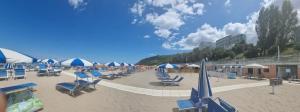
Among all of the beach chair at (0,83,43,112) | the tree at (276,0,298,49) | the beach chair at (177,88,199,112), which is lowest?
the beach chair at (177,88,199,112)

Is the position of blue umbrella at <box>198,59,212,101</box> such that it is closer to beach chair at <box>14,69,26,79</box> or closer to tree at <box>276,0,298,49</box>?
beach chair at <box>14,69,26,79</box>

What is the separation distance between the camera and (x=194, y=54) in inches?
4003

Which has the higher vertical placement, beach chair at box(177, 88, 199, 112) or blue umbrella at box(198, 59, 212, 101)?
blue umbrella at box(198, 59, 212, 101)

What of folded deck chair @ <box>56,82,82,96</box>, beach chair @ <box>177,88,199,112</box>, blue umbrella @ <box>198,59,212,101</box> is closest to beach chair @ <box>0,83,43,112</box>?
folded deck chair @ <box>56,82,82,96</box>

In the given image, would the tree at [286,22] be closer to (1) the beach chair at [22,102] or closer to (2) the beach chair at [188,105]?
(2) the beach chair at [188,105]

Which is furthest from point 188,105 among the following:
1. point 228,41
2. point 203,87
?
point 228,41

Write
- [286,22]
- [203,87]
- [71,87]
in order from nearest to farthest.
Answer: [203,87] < [71,87] < [286,22]

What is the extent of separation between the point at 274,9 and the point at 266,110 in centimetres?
5236

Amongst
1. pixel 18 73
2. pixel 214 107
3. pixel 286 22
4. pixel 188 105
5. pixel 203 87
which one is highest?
pixel 286 22

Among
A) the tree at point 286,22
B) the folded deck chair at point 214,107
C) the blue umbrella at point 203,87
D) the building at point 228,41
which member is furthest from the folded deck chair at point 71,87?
the building at point 228,41

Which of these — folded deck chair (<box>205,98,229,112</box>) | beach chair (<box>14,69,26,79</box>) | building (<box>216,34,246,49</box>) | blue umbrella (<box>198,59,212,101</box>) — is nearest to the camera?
folded deck chair (<box>205,98,229,112</box>)

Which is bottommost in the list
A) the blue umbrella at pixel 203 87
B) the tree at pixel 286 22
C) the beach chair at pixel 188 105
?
the beach chair at pixel 188 105

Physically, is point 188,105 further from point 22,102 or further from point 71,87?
point 71,87

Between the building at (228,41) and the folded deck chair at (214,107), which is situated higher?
→ the building at (228,41)
